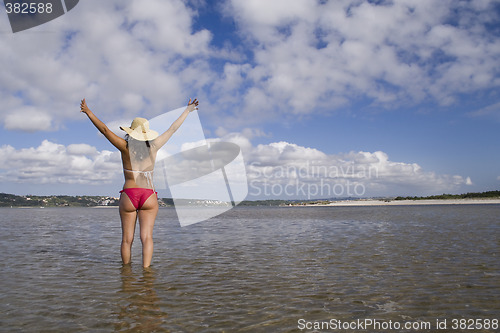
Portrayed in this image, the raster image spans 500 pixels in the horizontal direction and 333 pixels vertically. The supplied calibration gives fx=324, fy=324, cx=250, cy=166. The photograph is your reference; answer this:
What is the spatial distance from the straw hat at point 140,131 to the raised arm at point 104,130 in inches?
10.6

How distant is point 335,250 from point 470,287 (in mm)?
4892

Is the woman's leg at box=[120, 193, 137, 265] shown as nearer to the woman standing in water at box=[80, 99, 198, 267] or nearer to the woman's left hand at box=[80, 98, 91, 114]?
the woman standing in water at box=[80, 99, 198, 267]

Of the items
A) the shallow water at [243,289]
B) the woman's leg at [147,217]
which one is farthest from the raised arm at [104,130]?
the shallow water at [243,289]

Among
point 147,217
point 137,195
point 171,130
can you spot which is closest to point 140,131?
point 171,130

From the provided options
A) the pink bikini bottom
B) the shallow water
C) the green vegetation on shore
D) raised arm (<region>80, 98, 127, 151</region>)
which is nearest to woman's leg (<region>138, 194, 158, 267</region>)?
the pink bikini bottom

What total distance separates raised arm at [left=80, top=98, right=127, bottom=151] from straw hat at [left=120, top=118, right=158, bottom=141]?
0.88ft

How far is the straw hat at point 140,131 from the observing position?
7094 mm

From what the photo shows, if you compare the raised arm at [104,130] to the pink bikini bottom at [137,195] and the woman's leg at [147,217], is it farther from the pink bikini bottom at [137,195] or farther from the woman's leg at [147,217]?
the woman's leg at [147,217]

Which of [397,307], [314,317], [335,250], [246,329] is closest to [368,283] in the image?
[397,307]

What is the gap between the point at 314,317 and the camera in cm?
449

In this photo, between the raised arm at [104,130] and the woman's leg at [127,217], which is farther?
the woman's leg at [127,217]

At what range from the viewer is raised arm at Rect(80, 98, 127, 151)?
6688 millimetres

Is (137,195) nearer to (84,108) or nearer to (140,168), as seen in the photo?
(140,168)

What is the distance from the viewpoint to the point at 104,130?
689 centimetres
